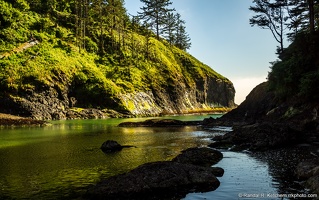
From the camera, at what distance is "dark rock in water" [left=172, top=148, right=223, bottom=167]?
17594mm

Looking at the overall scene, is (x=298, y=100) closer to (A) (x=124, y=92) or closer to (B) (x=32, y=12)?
(A) (x=124, y=92)

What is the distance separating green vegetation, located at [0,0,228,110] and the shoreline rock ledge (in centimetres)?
6213

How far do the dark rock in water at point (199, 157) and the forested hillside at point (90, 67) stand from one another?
184 ft

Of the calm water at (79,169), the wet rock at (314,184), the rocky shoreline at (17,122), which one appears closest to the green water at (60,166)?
the calm water at (79,169)

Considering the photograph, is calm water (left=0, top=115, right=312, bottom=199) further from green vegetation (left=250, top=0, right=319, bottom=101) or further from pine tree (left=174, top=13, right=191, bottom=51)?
pine tree (left=174, top=13, right=191, bottom=51)

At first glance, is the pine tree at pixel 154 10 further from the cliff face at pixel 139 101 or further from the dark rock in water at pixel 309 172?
the dark rock in water at pixel 309 172

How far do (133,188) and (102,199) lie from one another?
1.23 metres

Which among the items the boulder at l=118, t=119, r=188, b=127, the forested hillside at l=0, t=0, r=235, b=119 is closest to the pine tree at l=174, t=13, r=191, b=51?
the forested hillside at l=0, t=0, r=235, b=119

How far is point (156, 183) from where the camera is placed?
12133 mm

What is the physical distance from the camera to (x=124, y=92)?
8819 cm

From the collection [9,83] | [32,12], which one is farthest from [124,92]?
[32,12]

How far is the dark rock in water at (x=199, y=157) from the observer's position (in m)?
17.6

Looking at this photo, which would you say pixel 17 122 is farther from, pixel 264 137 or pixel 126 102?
pixel 264 137

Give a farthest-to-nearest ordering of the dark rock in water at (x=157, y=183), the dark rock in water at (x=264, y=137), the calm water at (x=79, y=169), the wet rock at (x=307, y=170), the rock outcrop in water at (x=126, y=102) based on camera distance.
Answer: the rock outcrop in water at (x=126, y=102)
the dark rock in water at (x=264, y=137)
the wet rock at (x=307, y=170)
the calm water at (x=79, y=169)
the dark rock in water at (x=157, y=183)
